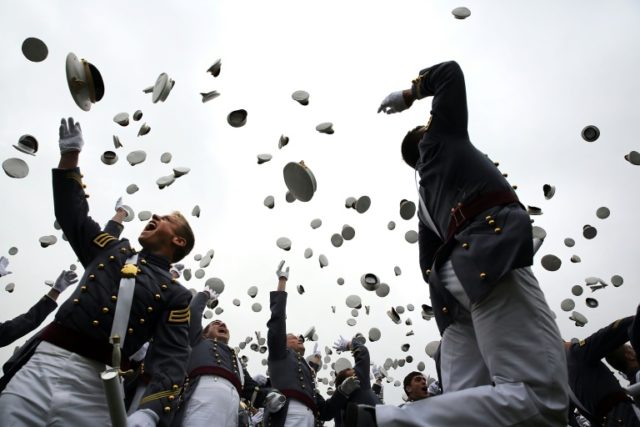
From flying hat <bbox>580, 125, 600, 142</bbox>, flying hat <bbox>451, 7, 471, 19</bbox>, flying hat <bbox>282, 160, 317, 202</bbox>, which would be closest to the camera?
flying hat <bbox>282, 160, 317, 202</bbox>

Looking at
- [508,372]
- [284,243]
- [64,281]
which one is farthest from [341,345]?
[508,372]

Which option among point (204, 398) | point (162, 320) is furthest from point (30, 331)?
point (162, 320)

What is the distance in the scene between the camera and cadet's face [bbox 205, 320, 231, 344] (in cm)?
721

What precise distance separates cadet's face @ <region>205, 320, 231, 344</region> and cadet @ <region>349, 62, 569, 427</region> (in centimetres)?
475

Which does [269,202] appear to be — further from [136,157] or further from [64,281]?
[64,281]

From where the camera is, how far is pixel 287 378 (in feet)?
21.7

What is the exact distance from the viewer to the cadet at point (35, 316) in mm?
6020

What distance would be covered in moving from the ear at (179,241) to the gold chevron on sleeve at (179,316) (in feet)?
2.19

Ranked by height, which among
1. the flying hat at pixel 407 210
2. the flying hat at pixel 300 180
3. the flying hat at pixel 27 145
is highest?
the flying hat at pixel 27 145

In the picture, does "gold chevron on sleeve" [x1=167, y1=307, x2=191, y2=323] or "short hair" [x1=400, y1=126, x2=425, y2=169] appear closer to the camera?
"gold chevron on sleeve" [x1=167, y1=307, x2=191, y2=323]

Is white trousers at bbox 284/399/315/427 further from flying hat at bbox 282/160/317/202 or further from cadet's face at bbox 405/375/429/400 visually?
flying hat at bbox 282/160/317/202

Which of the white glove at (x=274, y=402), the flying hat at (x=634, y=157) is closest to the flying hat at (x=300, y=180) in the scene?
the white glove at (x=274, y=402)

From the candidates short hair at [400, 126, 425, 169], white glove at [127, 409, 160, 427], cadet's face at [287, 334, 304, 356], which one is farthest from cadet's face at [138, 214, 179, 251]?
cadet's face at [287, 334, 304, 356]

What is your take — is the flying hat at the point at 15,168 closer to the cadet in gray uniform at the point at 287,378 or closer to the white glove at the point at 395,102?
the cadet in gray uniform at the point at 287,378
